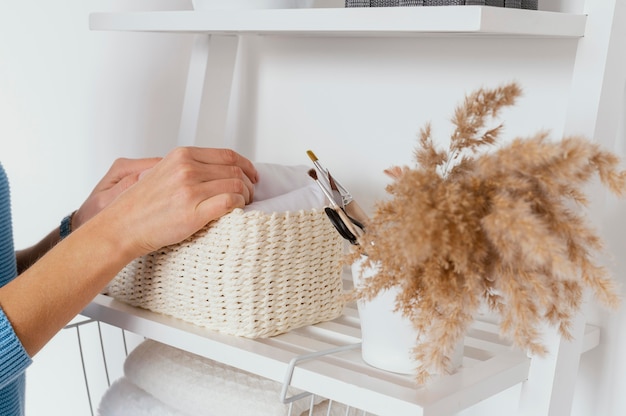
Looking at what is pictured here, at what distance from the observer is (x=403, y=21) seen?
65cm

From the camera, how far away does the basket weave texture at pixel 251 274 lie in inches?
27.7

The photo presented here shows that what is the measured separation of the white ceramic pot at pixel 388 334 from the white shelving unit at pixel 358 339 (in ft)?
0.03

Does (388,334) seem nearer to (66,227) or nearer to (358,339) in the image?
(358,339)

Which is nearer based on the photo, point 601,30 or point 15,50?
point 601,30

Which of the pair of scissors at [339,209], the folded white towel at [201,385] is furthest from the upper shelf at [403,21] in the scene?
the folded white towel at [201,385]

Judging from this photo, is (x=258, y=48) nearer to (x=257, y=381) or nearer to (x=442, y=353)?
(x=257, y=381)

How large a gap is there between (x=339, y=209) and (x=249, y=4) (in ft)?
0.90

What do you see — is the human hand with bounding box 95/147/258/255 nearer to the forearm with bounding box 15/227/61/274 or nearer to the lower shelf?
the lower shelf

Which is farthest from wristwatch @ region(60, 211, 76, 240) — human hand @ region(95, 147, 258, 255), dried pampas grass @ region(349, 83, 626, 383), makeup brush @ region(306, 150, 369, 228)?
dried pampas grass @ region(349, 83, 626, 383)

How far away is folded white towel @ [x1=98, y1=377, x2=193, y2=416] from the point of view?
2.76 ft

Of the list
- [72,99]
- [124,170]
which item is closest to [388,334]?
[124,170]

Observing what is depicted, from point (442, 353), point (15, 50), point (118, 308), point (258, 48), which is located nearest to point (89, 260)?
point (118, 308)

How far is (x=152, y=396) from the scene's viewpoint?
2.84 feet

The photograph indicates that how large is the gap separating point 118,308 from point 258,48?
1.42 feet
